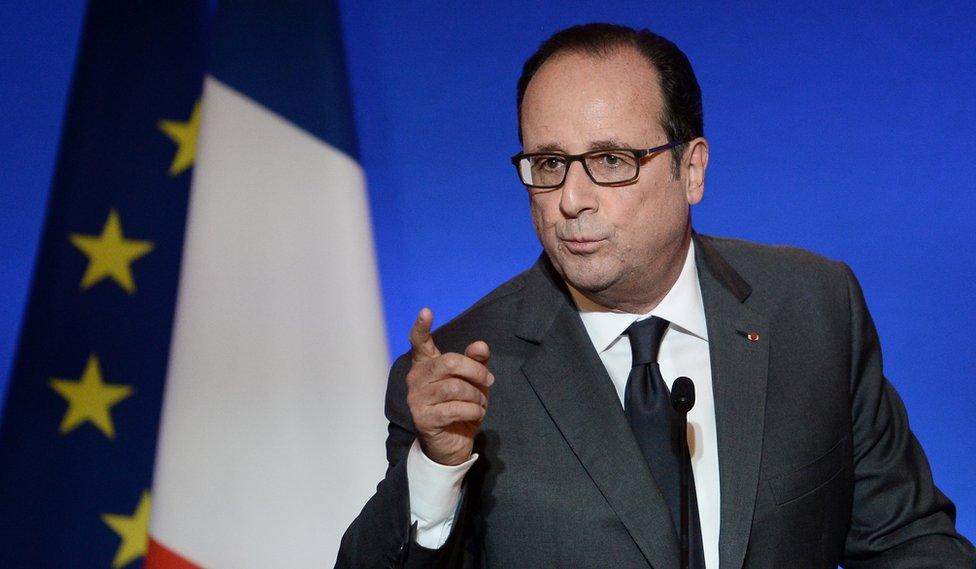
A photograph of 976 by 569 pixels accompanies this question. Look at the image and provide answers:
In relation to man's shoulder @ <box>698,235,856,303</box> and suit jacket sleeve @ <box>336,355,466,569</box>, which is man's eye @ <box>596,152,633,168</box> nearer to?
man's shoulder @ <box>698,235,856,303</box>

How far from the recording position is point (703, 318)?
1.72 meters

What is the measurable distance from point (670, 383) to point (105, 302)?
77.8 inches

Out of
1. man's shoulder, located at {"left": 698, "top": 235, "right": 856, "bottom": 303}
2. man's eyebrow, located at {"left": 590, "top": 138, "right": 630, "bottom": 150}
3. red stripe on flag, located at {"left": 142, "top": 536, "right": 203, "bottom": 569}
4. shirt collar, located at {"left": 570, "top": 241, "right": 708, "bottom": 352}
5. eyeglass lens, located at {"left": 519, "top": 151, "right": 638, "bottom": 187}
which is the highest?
man's eyebrow, located at {"left": 590, "top": 138, "right": 630, "bottom": 150}

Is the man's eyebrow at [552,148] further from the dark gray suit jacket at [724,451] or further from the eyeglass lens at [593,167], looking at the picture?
the dark gray suit jacket at [724,451]

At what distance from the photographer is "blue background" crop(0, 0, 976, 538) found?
8.98ft

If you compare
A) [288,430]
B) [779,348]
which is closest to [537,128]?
[779,348]

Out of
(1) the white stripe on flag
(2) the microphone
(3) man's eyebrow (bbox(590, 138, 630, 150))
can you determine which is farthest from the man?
(1) the white stripe on flag

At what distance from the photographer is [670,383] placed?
1.65 m

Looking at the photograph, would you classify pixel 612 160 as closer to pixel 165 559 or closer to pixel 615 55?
pixel 615 55

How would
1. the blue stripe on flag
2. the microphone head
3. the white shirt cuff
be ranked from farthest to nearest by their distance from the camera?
the blue stripe on flag, the white shirt cuff, the microphone head

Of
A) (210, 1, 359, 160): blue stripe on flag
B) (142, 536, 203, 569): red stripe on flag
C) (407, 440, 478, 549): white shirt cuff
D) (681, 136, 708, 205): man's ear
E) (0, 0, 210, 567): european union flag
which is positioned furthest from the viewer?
(0, 0, 210, 567): european union flag

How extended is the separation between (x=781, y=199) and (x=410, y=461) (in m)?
1.76

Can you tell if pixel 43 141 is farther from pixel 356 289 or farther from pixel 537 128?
pixel 537 128

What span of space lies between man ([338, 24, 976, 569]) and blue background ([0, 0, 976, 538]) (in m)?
1.05
